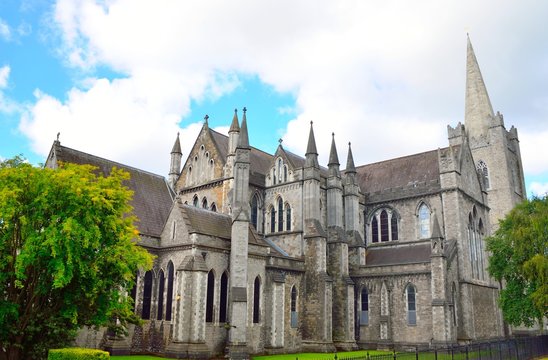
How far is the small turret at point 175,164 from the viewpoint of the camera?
45.1m

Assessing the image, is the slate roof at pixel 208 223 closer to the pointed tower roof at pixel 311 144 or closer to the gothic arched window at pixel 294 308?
the gothic arched window at pixel 294 308

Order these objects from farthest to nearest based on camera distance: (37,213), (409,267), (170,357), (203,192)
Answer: (203,192), (409,267), (170,357), (37,213)

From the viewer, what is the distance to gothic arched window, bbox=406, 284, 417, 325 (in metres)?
37.4

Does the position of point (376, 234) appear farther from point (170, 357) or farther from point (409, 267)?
point (170, 357)

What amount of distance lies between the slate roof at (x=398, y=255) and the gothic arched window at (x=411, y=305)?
2.16 meters

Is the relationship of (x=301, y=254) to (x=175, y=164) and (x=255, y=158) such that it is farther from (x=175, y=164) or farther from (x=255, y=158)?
(x=175, y=164)

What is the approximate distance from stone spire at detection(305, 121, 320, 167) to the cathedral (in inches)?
4.2

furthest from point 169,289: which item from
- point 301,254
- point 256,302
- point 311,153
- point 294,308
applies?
point 311,153

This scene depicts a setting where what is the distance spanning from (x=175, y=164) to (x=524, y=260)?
3008cm

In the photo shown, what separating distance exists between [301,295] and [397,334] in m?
8.14

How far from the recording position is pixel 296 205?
1569 inches

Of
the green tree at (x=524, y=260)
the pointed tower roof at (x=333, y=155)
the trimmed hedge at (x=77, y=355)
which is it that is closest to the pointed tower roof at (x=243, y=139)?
the pointed tower roof at (x=333, y=155)

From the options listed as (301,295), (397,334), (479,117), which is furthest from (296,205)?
(479,117)

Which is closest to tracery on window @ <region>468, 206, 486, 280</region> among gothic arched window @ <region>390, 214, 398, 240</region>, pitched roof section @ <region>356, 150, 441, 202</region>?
pitched roof section @ <region>356, 150, 441, 202</region>
